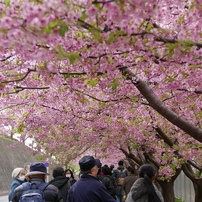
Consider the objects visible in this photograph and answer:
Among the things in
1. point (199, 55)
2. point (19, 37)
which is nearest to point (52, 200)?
point (199, 55)

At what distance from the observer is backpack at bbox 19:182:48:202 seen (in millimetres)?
6191

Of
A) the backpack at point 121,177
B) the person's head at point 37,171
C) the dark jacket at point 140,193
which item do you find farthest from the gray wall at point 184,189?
the person's head at point 37,171

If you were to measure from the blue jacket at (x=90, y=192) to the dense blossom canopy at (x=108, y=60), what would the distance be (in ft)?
4.14

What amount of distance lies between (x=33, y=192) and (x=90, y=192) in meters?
0.77

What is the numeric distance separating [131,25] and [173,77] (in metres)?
3.34

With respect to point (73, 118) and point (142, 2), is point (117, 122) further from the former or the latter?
point (142, 2)

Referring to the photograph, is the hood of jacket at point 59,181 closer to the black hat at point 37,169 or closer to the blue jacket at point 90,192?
the black hat at point 37,169

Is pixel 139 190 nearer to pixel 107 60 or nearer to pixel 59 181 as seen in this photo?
pixel 59 181

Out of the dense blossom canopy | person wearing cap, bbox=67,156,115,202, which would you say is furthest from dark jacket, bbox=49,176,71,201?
person wearing cap, bbox=67,156,115,202

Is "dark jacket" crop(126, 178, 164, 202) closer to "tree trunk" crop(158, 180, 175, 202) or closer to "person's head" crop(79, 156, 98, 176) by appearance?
"person's head" crop(79, 156, 98, 176)

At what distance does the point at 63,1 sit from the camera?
13.2 feet

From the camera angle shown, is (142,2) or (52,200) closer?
(142,2)

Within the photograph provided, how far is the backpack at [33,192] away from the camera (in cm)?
619

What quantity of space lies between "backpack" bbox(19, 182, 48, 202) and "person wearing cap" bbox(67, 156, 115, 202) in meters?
0.41
